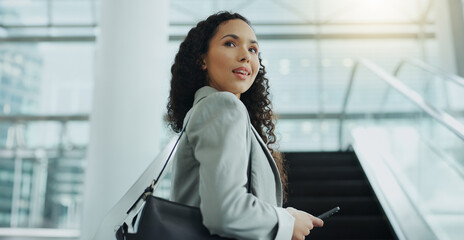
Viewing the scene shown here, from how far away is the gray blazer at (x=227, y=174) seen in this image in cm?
121

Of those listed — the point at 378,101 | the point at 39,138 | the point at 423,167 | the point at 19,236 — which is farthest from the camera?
the point at 39,138

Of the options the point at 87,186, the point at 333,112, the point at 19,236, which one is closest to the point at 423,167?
the point at 87,186

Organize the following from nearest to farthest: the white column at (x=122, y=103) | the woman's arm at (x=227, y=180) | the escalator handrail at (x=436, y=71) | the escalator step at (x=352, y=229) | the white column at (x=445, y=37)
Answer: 1. the woman's arm at (x=227, y=180)
2. the escalator step at (x=352, y=229)
3. the escalator handrail at (x=436, y=71)
4. the white column at (x=122, y=103)
5. the white column at (x=445, y=37)

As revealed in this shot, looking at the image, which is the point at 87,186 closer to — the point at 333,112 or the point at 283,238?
the point at 283,238

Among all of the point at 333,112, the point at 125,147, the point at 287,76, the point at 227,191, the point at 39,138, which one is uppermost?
the point at 287,76

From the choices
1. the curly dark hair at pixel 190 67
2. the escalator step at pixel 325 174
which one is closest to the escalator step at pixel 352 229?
the escalator step at pixel 325 174

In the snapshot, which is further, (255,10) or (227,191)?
(255,10)

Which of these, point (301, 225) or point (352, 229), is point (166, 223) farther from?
point (352, 229)

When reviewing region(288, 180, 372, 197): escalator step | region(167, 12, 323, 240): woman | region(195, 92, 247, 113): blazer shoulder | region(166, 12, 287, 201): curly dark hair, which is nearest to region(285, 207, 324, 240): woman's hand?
region(167, 12, 323, 240): woman

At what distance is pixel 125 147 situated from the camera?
4.52 metres

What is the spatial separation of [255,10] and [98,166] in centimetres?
645

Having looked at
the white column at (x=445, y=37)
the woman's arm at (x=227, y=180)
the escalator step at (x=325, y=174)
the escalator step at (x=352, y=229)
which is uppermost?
the white column at (x=445, y=37)

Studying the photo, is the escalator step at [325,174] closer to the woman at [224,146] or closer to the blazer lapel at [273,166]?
the woman at [224,146]

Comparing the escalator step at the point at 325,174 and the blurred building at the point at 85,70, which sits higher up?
the blurred building at the point at 85,70
